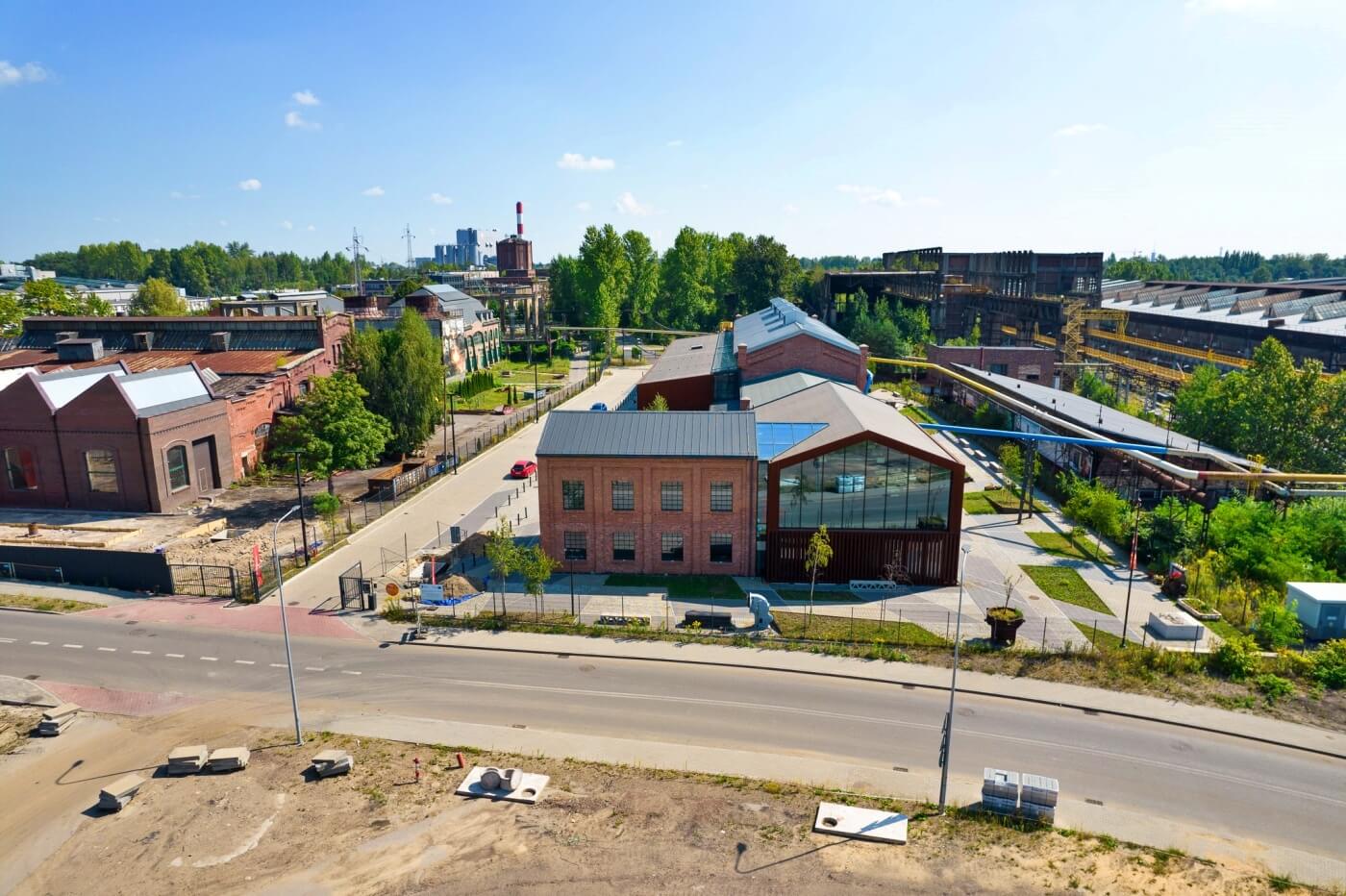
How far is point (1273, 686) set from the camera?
28.2 m

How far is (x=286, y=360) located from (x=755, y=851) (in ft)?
190

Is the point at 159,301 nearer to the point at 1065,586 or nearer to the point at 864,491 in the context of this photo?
the point at 864,491

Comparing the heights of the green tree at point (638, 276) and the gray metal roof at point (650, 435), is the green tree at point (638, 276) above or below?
above

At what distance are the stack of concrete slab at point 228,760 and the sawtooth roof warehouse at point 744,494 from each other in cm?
1765

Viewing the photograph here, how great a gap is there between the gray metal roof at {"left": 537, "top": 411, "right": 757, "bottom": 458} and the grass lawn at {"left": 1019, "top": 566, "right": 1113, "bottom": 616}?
51.1 feet

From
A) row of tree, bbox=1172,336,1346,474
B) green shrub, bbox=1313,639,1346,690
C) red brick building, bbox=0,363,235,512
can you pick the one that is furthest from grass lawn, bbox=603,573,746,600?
row of tree, bbox=1172,336,1346,474

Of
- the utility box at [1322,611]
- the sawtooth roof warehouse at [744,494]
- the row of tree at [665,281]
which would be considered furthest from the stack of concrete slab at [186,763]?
the row of tree at [665,281]

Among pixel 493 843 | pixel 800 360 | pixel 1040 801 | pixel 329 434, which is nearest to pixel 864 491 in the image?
pixel 1040 801

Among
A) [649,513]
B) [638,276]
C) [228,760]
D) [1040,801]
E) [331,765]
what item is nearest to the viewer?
[1040,801]

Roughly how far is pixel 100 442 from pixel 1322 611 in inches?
2511

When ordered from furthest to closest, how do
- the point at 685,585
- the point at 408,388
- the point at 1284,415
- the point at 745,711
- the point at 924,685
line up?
1. the point at 408,388
2. the point at 1284,415
3. the point at 685,585
4. the point at 924,685
5. the point at 745,711

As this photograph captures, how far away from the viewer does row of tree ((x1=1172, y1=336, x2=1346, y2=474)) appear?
1980 inches

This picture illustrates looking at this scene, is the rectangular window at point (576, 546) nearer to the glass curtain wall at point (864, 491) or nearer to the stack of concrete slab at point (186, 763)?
the glass curtain wall at point (864, 491)

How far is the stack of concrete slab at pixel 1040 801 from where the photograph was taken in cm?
2102
